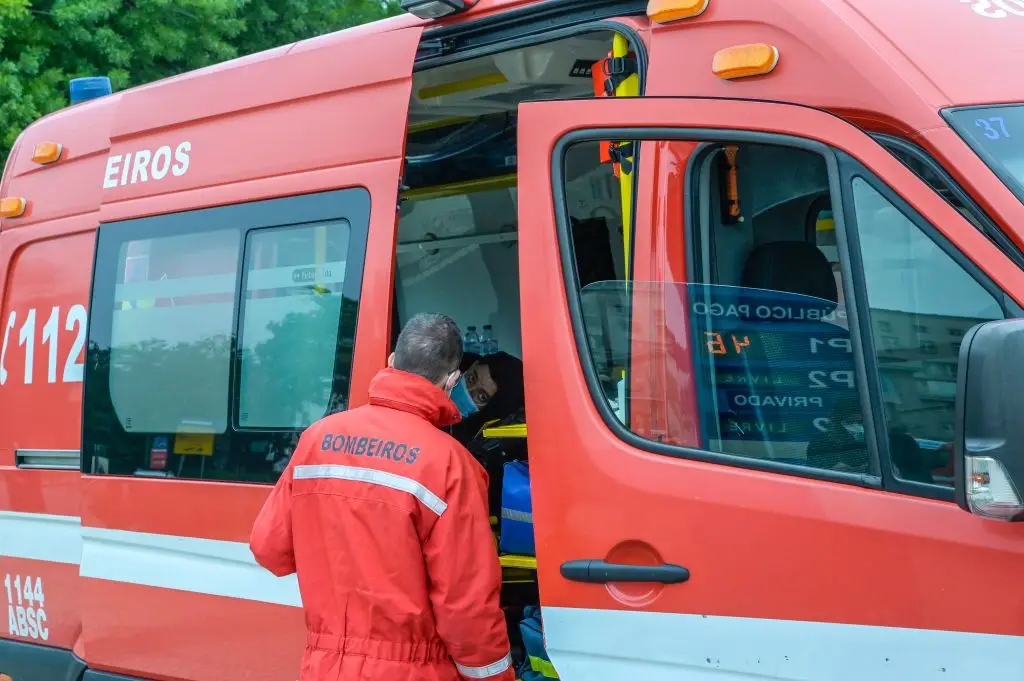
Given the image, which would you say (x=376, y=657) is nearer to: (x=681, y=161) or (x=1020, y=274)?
(x=681, y=161)

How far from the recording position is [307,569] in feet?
8.85

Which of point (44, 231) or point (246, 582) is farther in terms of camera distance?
point (44, 231)

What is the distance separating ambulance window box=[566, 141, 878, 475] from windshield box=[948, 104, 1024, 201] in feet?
0.98

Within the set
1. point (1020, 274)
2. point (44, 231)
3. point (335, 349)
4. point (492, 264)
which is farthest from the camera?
point (492, 264)

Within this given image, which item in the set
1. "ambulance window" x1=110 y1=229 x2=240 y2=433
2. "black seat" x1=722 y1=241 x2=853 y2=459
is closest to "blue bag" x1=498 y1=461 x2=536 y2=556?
"ambulance window" x1=110 y1=229 x2=240 y2=433

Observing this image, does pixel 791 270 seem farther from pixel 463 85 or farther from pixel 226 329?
pixel 463 85

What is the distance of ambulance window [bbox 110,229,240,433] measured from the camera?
3.61m

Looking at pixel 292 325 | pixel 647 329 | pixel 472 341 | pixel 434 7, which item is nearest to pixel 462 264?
pixel 472 341

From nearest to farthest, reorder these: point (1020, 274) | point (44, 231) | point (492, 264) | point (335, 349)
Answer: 1. point (1020, 274)
2. point (335, 349)
3. point (44, 231)
4. point (492, 264)

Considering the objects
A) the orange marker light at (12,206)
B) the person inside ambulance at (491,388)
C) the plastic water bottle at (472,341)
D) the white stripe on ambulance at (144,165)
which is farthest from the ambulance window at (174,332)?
the plastic water bottle at (472,341)

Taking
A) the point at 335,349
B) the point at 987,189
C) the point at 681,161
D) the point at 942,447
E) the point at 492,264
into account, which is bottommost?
the point at 942,447

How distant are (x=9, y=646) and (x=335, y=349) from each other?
7.03 feet

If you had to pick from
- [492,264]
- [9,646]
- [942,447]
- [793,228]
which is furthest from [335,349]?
[492,264]

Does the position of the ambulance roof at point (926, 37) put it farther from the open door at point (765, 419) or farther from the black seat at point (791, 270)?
the black seat at point (791, 270)
